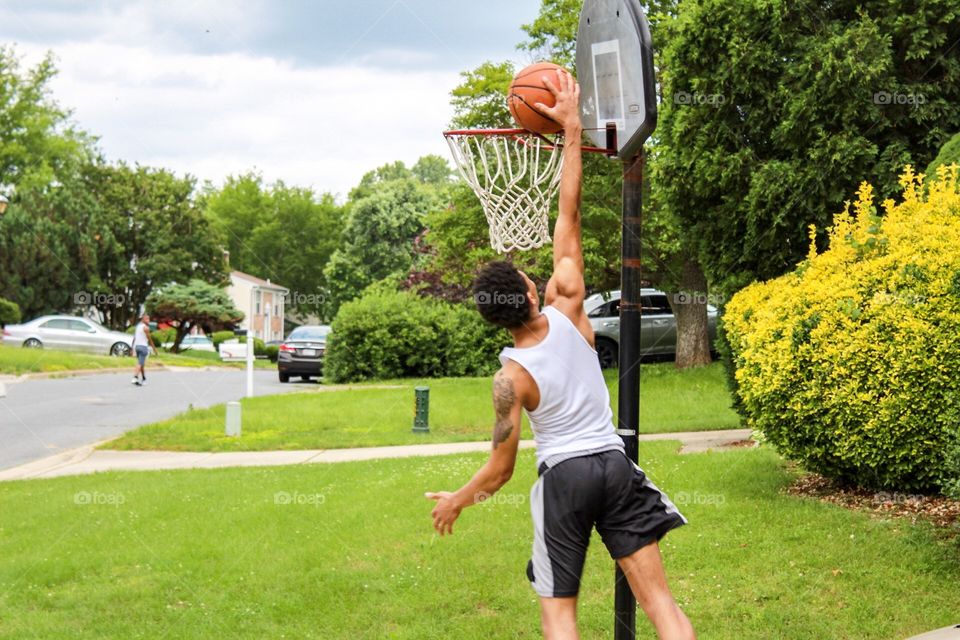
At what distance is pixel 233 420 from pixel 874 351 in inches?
367

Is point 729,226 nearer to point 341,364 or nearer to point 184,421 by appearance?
point 184,421

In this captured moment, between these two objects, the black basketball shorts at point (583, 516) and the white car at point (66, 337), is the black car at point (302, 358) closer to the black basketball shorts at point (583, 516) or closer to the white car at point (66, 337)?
the white car at point (66, 337)

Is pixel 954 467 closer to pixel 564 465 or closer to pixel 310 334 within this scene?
pixel 564 465

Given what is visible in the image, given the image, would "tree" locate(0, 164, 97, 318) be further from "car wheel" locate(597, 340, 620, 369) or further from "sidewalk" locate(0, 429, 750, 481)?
"sidewalk" locate(0, 429, 750, 481)

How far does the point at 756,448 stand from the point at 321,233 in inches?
2158

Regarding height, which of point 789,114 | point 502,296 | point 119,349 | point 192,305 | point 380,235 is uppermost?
point 380,235

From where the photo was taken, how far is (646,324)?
75.3ft

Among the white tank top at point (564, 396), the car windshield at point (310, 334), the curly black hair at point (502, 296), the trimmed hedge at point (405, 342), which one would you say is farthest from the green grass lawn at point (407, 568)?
the car windshield at point (310, 334)

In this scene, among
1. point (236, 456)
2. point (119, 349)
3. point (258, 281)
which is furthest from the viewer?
point (258, 281)

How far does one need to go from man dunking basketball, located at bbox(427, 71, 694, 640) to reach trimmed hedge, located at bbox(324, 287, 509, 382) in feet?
65.1

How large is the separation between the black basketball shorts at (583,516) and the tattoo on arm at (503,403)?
0.24 m

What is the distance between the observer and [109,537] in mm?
7348

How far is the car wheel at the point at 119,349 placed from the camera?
35.3 meters

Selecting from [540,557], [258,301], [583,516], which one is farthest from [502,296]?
[258,301]
